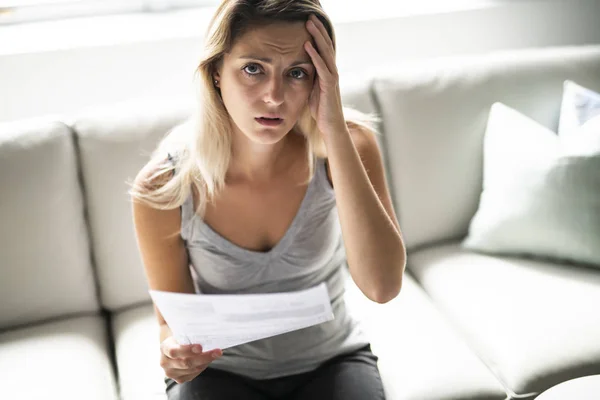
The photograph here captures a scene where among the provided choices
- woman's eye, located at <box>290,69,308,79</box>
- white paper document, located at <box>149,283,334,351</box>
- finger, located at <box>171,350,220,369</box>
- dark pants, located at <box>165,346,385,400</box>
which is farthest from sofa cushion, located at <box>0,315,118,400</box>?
woman's eye, located at <box>290,69,308,79</box>

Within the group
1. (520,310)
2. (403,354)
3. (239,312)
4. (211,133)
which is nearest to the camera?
(239,312)

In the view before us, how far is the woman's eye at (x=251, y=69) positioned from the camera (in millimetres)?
1085

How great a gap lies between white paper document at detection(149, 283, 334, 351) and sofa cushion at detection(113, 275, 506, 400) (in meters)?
0.38

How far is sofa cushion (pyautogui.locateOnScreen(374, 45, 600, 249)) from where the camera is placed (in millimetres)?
1776

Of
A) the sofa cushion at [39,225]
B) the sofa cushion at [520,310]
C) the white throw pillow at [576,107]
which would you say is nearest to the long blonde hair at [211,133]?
the sofa cushion at [39,225]

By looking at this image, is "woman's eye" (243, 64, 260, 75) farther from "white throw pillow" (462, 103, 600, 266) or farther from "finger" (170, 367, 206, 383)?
"white throw pillow" (462, 103, 600, 266)

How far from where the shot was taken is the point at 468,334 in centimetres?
149

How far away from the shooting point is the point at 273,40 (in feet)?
3.47

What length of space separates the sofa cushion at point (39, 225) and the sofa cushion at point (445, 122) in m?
0.91

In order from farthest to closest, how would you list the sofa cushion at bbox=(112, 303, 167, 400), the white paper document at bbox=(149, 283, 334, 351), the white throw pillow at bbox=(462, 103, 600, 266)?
the white throw pillow at bbox=(462, 103, 600, 266), the sofa cushion at bbox=(112, 303, 167, 400), the white paper document at bbox=(149, 283, 334, 351)

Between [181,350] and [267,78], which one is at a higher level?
[267,78]

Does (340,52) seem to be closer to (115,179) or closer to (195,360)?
(115,179)

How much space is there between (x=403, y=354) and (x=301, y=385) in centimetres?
29

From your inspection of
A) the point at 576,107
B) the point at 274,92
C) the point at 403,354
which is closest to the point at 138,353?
the point at 403,354
